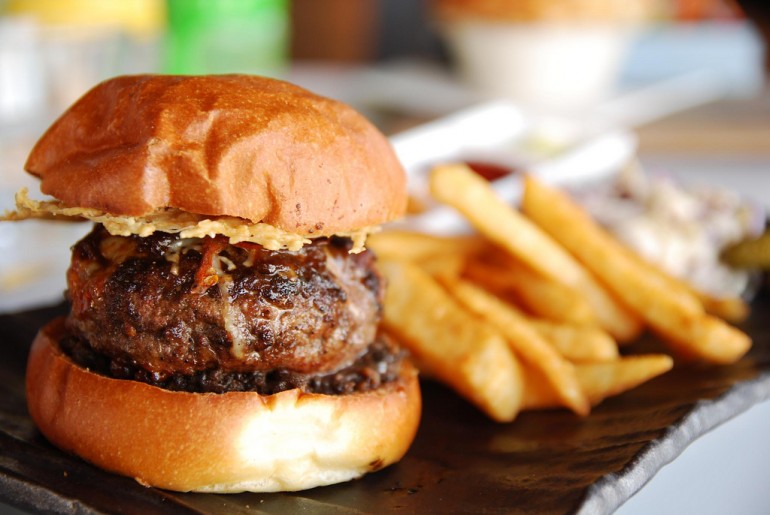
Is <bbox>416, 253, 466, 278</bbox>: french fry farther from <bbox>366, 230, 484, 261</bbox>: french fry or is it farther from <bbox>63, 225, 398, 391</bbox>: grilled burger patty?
<bbox>63, 225, 398, 391</bbox>: grilled burger patty

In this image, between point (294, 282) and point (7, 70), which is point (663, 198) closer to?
point (294, 282)

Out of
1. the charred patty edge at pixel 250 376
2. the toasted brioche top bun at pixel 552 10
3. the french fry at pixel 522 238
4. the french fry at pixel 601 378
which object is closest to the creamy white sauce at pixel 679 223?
the french fry at pixel 522 238

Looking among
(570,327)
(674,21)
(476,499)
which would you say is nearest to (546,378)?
(570,327)

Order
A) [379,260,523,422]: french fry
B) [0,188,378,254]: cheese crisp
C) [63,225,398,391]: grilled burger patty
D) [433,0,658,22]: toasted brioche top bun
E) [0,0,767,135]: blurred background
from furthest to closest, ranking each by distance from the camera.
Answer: [433,0,658,22]: toasted brioche top bun < [0,0,767,135]: blurred background < [379,260,523,422]: french fry < [63,225,398,391]: grilled burger patty < [0,188,378,254]: cheese crisp

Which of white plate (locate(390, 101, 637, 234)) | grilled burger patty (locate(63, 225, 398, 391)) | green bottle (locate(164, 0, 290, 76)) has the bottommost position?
green bottle (locate(164, 0, 290, 76))

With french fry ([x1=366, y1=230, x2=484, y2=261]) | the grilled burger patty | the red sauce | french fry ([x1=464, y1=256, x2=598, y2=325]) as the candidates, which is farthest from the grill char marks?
the red sauce

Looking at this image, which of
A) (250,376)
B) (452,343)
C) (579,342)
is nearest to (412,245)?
(452,343)

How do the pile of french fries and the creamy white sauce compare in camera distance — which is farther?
the creamy white sauce

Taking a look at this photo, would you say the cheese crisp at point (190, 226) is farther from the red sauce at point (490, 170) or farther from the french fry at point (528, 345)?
the red sauce at point (490, 170)
